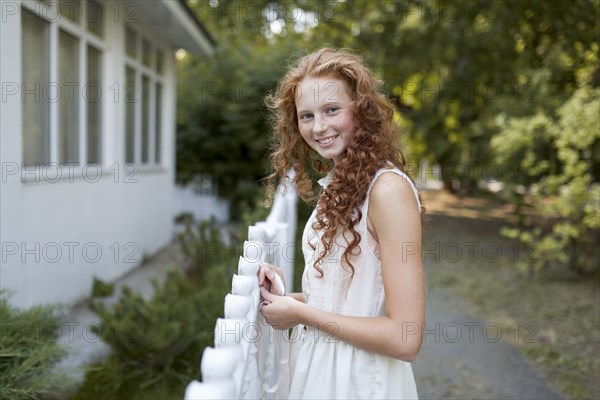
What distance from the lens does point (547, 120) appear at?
655 cm

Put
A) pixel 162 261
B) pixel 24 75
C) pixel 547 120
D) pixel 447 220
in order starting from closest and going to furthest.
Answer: pixel 24 75 < pixel 547 120 < pixel 162 261 < pixel 447 220

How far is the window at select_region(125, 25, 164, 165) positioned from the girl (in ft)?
21.2

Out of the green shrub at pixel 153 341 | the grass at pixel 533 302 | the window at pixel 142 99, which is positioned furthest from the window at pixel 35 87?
the grass at pixel 533 302

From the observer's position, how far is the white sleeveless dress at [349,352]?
4.98ft

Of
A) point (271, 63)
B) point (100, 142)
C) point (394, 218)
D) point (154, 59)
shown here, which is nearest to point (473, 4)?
point (271, 63)

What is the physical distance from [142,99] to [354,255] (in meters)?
7.59

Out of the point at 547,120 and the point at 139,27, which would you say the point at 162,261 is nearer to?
the point at 139,27

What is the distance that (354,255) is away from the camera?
1521 mm

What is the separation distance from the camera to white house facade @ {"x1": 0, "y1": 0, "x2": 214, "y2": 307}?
430cm

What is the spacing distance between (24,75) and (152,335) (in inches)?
100.0

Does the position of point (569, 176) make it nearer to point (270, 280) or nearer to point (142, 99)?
point (270, 280)

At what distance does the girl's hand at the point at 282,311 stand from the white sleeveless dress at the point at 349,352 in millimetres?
88

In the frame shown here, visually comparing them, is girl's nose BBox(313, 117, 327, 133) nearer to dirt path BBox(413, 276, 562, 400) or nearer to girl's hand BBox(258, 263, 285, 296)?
girl's hand BBox(258, 263, 285, 296)

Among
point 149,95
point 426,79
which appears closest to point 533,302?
point 149,95
